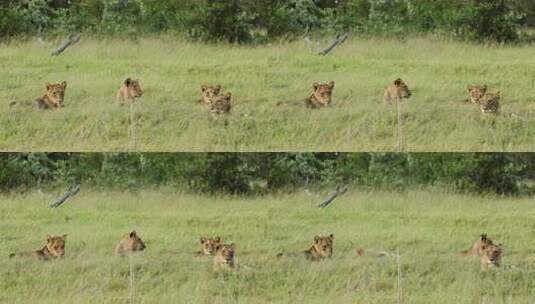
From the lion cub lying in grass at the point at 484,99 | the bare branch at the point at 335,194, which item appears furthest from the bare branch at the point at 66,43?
the lion cub lying in grass at the point at 484,99

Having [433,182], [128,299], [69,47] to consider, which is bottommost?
[128,299]

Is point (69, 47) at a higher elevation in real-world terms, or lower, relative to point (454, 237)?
higher

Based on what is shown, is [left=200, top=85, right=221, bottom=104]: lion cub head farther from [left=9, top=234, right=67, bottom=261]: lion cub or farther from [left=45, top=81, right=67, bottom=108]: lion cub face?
[left=9, top=234, right=67, bottom=261]: lion cub

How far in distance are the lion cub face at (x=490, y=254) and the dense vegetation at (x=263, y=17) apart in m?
1.46

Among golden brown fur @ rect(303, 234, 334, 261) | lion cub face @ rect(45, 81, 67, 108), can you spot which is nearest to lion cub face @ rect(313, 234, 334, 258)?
golden brown fur @ rect(303, 234, 334, 261)

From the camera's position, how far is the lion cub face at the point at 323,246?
1123 centimetres

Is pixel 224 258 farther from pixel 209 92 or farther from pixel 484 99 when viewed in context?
pixel 484 99

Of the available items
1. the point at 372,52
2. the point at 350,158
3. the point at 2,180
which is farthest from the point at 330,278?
the point at 2,180

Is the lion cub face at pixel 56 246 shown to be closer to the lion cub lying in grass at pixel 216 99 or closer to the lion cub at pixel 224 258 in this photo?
the lion cub at pixel 224 258

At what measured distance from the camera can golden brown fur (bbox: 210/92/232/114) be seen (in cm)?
1124

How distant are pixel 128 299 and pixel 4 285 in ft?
2.62

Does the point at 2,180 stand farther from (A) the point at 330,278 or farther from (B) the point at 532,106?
(B) the point at 532,106

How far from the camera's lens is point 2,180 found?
37.6 feet

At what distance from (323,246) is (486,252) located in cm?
105
